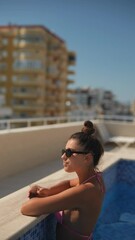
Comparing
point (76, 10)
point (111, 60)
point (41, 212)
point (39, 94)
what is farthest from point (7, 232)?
point (111, 60)

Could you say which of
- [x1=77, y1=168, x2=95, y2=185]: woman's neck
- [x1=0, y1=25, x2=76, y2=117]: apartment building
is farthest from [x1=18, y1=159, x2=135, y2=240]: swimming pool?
[x1=0, y1=25, x2=76, y2=117]: apartment building

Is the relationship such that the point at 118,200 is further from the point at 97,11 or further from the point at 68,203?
the point at 97,11

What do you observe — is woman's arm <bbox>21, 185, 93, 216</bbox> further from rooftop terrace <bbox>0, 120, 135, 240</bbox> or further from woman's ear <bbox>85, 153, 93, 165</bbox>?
rooftop terrace <bbox>0, 120, 135, 240</bbox>

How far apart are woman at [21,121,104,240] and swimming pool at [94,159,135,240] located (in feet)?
6.84

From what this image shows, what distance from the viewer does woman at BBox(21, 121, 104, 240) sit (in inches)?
102

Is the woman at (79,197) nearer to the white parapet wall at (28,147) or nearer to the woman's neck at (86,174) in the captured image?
the woman's neck at (86,174)

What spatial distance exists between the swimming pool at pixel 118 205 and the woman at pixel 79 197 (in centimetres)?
208

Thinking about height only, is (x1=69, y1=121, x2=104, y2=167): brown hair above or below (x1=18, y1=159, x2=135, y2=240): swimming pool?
above

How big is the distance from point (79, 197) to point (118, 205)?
4006 mm

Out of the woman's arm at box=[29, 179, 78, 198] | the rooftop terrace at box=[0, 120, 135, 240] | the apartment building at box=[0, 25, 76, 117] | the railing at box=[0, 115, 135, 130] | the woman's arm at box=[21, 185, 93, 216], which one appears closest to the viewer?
the woman's arm at box=[21, 185, 93, 216]

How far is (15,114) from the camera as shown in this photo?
56.1 meters

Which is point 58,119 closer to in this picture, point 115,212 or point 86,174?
point 115,212

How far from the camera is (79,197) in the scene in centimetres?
259

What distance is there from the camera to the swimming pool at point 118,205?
4.98 m
